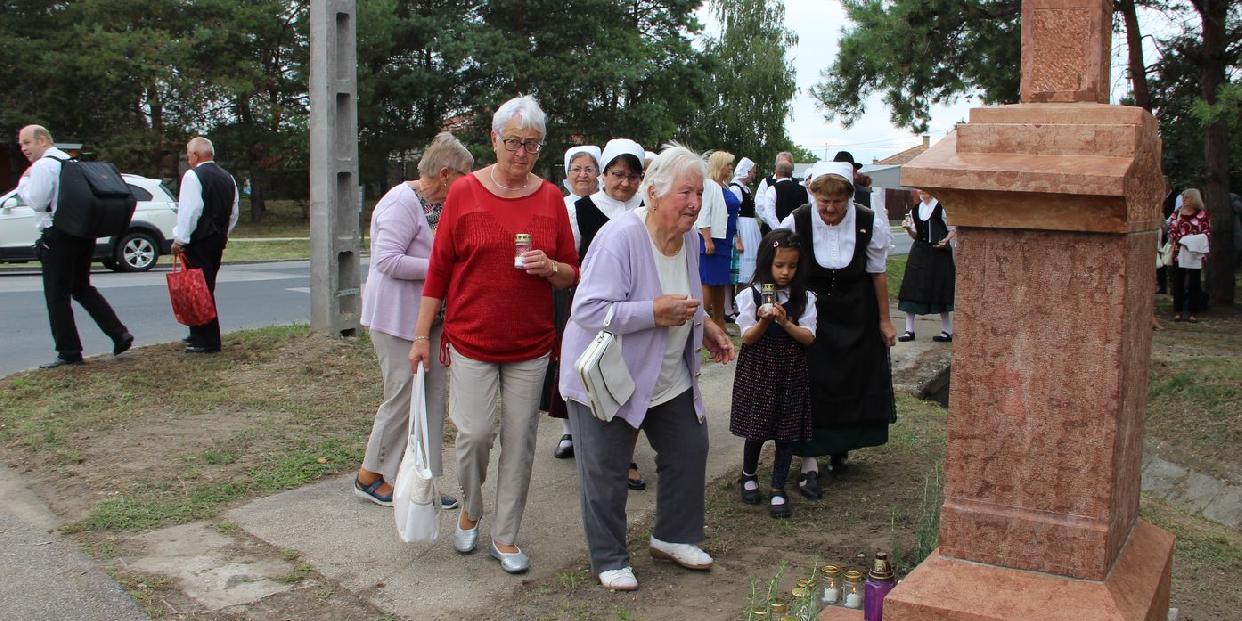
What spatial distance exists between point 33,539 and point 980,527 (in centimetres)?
396

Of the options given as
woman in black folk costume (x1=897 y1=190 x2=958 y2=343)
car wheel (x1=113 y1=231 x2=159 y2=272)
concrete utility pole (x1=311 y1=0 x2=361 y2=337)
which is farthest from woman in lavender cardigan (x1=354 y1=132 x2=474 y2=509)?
car wheel (x1=113 y1=231 x2=159 y2=272)

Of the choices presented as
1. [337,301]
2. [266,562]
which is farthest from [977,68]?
[266,562]

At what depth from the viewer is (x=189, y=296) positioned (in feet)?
27.8

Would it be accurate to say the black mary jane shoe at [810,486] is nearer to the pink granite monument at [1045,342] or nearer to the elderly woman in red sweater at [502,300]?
the elderly woman in red sweater at [502,300]

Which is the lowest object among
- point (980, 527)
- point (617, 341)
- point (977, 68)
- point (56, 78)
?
point (980, 527)

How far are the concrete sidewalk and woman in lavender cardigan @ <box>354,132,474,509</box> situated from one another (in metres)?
1.37

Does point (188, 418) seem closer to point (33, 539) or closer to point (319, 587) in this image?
point (33, 539)

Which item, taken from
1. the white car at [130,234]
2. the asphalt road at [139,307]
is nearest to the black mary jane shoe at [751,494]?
the asphalt road at [139,307]

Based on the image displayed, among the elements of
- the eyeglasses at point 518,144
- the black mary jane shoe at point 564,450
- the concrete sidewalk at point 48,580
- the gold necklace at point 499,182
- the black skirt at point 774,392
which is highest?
the eyeglasses at point 518,144

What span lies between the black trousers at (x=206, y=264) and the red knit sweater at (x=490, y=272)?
4.94m

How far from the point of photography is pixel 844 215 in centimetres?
562

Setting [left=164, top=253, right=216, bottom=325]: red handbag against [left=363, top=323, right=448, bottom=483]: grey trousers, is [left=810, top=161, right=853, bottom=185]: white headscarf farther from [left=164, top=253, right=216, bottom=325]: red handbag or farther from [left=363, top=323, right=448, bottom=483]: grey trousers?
[left=164, top=253, right=216, bottom=325]: red handbag

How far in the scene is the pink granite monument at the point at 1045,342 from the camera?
10.3 ft

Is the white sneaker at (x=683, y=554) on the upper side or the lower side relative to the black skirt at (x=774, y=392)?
lower
